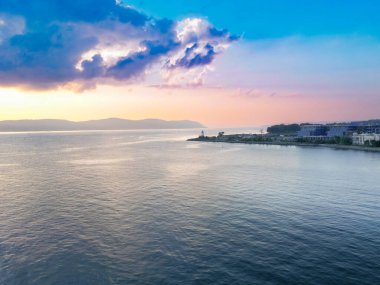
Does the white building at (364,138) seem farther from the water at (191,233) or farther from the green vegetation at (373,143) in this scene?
the water at (191,233)

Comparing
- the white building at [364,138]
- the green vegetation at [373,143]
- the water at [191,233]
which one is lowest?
the water at [191,233]

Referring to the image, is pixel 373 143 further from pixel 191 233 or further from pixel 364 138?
pixel 191 233

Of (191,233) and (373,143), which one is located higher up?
(373,143)

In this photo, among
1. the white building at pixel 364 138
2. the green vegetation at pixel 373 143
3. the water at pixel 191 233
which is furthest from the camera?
the white building at pixel 364 138

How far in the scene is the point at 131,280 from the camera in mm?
20156

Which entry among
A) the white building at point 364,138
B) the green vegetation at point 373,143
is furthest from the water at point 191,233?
the white building at point 364,138

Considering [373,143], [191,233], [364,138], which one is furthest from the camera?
[364,138]

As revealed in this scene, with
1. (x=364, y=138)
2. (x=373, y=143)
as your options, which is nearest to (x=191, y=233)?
(x=373, y=143)

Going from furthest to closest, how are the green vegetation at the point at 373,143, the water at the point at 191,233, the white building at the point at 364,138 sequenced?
the white building at the point at 364,138
the green vegetation at the point at 373,143
the water at the point at 191,233

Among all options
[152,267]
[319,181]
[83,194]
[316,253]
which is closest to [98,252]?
[152,267]

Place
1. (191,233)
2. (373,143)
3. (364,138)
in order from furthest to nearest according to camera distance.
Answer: (364,138) → (373,143) → (191,233)

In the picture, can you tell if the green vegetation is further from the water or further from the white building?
the water


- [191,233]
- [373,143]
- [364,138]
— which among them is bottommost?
[191,233]

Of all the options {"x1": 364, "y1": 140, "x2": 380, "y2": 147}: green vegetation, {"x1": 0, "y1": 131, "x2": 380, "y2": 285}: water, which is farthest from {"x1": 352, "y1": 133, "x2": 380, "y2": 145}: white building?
{"x1": 0, "y1": 131, "x2": 380, "y2": 285}: water
